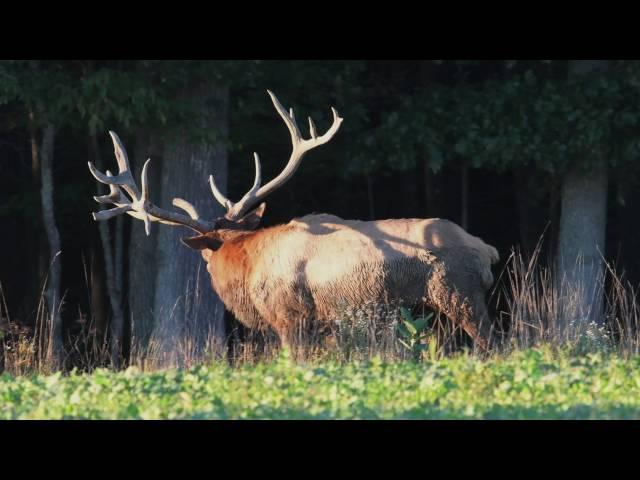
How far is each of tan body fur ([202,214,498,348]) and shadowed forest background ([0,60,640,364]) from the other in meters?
0.96

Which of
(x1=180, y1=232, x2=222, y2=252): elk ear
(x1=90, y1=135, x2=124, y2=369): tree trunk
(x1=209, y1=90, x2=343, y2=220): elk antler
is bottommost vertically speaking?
(x1=90, y1=135, x2=124, y2=369): tree trunk

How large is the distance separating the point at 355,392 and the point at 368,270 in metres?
3.50

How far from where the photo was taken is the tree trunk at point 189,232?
14352mm

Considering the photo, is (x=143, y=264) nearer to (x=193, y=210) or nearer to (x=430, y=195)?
(x=193, y=210)

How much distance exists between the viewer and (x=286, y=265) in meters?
11.4

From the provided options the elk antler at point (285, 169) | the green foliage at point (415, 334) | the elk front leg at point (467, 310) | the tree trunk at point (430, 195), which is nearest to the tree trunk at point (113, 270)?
the tree trunk at point (430, 195)

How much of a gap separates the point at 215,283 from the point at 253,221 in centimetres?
82

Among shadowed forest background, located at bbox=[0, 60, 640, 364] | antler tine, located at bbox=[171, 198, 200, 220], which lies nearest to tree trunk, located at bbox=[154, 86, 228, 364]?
shadowed forest background, located at bbox=[0, 60, 640, 364]

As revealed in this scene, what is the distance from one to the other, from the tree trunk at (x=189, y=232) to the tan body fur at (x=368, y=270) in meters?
2.87

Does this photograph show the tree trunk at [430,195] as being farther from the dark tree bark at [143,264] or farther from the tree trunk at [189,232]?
the dark tree bark at [143,264]

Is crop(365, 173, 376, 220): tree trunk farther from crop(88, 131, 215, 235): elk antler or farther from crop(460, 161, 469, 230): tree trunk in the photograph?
crop(88, 131, 215, 235): elk antler

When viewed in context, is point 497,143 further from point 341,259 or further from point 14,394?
point 14,394

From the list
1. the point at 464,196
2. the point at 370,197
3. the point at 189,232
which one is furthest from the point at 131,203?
the point at 464,196

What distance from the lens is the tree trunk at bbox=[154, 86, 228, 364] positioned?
47.1ft
